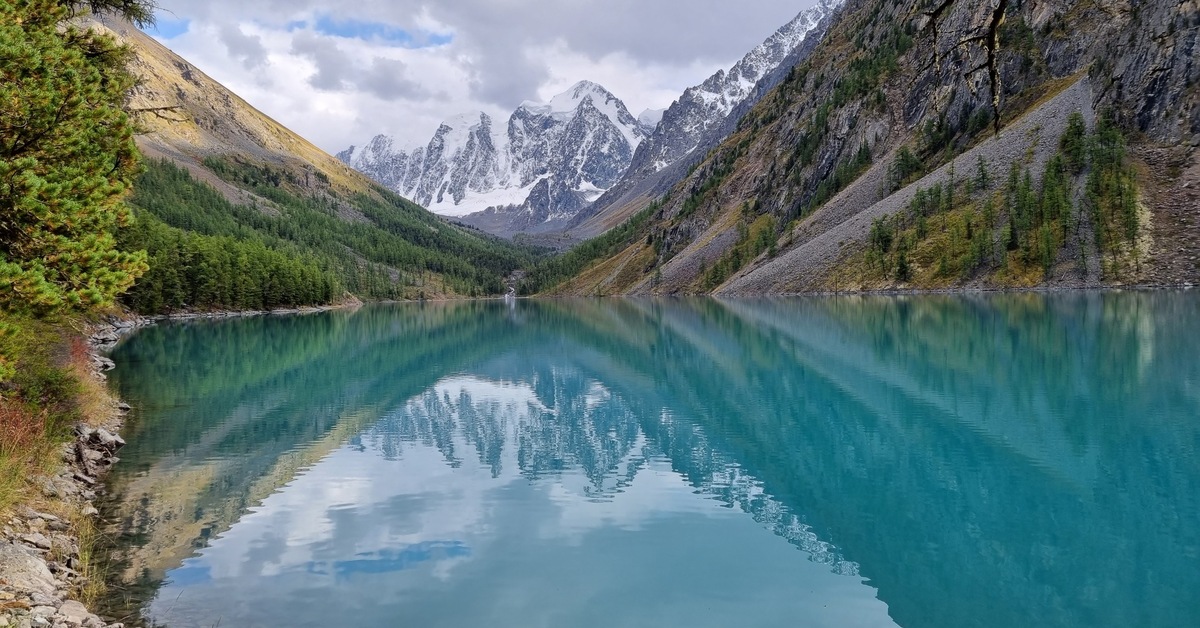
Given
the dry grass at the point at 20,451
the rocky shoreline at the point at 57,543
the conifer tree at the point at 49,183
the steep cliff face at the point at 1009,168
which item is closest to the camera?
the rocky shoreline at the point at 57,543

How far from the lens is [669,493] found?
65.8 ft

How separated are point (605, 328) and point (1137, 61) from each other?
89.6 metres

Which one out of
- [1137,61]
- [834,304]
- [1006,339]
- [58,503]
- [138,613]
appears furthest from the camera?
[1137,61]

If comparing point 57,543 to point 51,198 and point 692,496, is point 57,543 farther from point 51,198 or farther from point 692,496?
point 692,496

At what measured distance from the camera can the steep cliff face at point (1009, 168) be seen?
94688mm

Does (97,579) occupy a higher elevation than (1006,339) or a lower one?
lower

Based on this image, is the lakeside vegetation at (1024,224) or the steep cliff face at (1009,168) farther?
the steep cliff face at (1009,168)

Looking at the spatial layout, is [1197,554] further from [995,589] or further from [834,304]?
[834,304]

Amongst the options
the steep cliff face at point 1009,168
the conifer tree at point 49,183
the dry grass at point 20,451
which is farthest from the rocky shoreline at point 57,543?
the steep cliff face at point 1009,168

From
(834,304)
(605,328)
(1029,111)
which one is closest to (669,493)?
(605,328)

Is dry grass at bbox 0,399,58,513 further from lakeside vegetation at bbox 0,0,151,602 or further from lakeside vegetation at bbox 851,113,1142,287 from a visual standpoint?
lakeside vegetation at bbox 851,113,1142,287

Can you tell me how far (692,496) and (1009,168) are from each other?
377 feet

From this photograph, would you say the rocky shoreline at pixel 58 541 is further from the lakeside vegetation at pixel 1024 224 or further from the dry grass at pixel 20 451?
the lakeside vegetation at pixel 1024 224

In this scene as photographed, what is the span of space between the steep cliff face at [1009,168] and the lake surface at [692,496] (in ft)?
152
